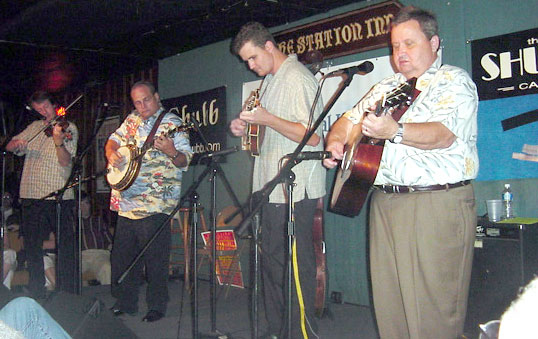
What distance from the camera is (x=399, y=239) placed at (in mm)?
2408

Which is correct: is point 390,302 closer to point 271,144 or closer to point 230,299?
point 271,144

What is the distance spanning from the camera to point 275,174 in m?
3.16

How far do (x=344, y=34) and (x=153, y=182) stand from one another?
214 cm

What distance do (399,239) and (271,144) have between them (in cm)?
105

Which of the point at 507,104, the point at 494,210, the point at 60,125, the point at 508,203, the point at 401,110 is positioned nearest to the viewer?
the point at 401,110

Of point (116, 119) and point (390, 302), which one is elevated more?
point (116, 119)

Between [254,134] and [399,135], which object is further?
[254,134]

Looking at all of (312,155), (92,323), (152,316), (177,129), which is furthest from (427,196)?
(152,316)

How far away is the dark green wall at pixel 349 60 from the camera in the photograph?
4020 mm

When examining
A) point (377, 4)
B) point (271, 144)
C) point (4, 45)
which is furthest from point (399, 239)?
point (4, 45)

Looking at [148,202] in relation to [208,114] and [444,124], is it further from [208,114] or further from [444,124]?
[444,124]

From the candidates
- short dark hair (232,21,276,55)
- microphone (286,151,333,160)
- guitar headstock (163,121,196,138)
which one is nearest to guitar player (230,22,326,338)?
short dark hair (232,21,276,55)

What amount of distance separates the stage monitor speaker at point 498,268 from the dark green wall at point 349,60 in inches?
19.1

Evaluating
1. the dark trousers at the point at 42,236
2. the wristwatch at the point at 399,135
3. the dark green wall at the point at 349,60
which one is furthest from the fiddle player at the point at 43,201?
the wristwatch at the point at 399,135
